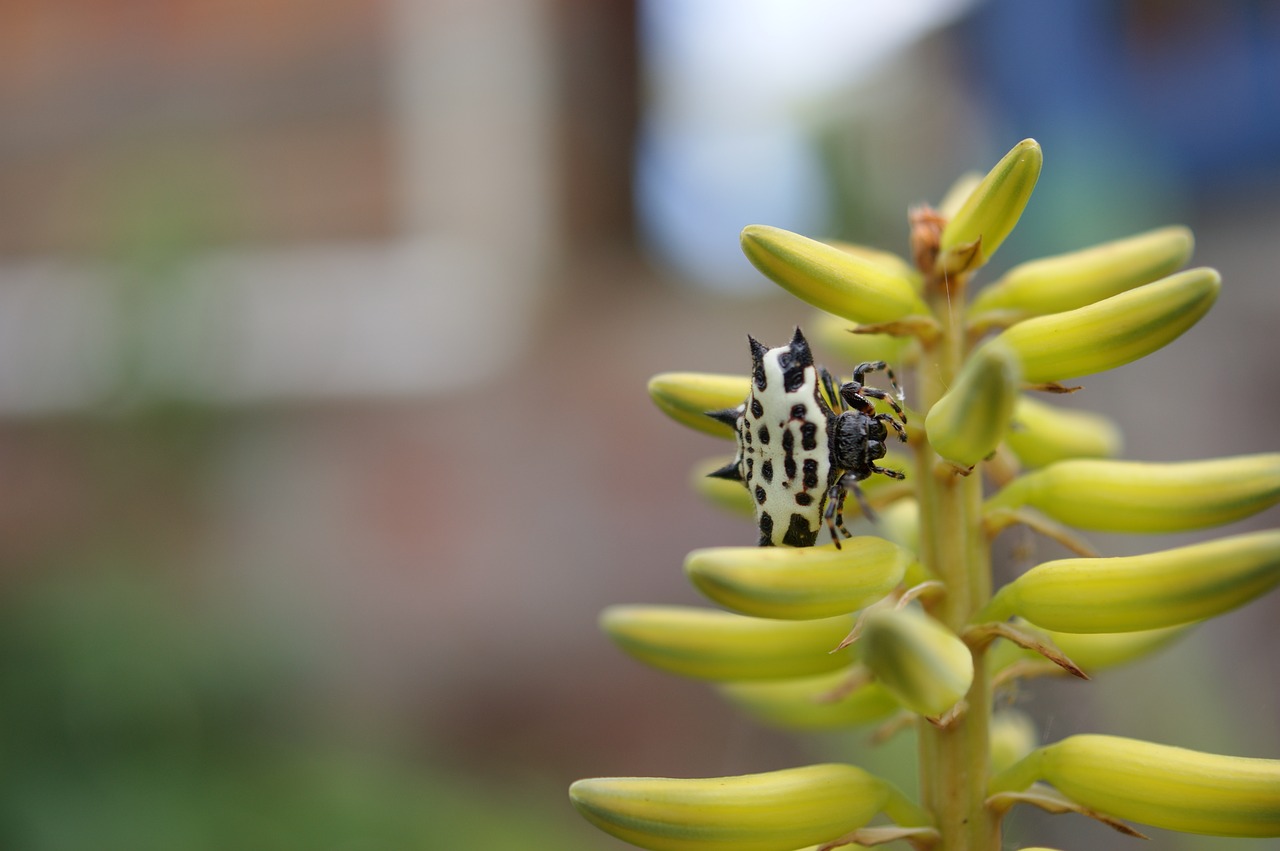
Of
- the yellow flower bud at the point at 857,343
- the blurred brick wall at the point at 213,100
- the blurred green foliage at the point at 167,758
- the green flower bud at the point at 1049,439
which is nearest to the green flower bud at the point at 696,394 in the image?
the yellow flower bud at the point at 857,343

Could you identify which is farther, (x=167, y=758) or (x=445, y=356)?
(x=445, y=356)

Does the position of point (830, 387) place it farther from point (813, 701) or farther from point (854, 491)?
point (813, 701)

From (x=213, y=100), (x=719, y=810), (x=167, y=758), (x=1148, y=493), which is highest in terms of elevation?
(x=213, y=100)

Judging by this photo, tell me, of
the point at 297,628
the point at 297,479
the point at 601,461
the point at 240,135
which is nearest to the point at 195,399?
the point at 297,628

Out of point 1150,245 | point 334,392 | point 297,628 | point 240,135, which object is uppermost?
point 240,135

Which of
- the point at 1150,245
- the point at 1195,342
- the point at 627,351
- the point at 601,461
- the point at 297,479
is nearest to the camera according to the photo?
the point at 1150,245

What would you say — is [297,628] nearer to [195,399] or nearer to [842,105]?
[195,399]

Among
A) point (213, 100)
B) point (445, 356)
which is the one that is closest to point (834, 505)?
point (445, 356)
